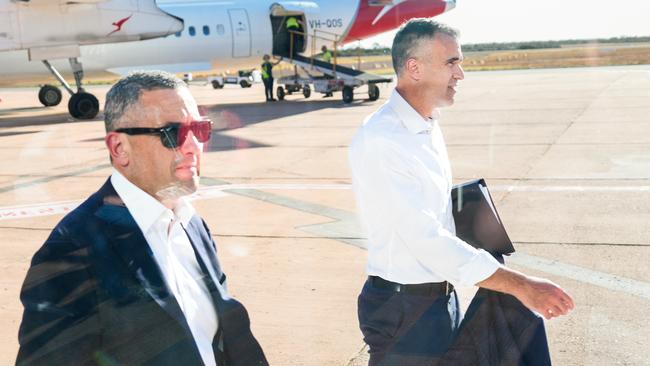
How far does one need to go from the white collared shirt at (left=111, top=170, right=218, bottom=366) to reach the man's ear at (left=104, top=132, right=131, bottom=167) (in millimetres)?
50

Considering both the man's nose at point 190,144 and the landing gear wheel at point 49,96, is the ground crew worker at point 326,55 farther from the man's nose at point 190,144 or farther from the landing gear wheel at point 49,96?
the man's nose at point 190,144

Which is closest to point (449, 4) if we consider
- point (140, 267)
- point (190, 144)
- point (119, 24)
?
point (119, 24)

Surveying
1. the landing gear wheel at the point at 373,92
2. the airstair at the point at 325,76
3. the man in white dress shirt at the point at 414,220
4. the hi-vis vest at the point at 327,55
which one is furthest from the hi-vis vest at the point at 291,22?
the man in white dress shirt at the point at 414,220

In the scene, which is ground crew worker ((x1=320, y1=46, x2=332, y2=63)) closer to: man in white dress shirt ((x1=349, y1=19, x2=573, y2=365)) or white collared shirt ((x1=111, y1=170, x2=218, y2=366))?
man in white dress shirt ((x1=349, y1=19, x2=573, y2=365))

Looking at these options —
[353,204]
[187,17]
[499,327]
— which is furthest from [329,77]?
[499,327]

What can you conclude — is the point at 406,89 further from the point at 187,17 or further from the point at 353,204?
the point at 187,17

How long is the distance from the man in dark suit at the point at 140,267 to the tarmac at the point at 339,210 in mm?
2527

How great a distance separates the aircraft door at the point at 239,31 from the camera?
25.1 metres

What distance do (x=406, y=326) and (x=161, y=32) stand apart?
784 inches

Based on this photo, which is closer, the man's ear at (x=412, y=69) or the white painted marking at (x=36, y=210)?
the man's ear at (x=412, y=69)

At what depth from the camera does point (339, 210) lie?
950 centimetres

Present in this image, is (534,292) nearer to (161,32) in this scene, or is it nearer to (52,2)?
(52,2)

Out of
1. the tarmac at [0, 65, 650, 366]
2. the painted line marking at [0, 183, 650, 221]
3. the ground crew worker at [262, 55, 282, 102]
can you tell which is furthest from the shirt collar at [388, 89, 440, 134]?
the ground crew worker at [262, 55, 282, 102]

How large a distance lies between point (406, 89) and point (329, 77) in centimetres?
2357
